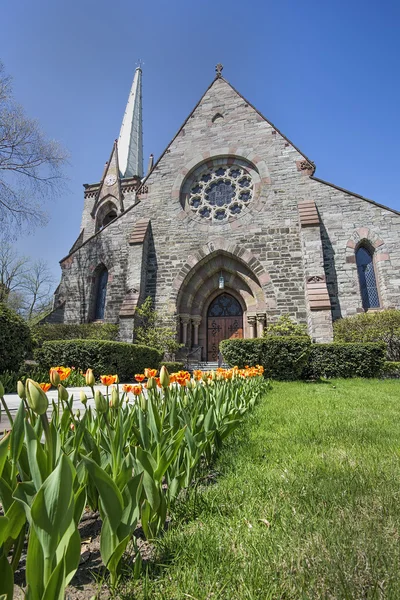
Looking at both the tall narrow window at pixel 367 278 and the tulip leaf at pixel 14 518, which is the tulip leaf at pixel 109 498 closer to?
the tulip leaf at pixel 14 518

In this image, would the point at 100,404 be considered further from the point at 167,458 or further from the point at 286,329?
the point at 286,329

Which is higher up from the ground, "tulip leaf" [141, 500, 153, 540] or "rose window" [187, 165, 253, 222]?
"rose window" [187, 165, 253, 222]

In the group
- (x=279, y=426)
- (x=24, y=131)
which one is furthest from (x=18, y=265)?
(x=279, y=426)

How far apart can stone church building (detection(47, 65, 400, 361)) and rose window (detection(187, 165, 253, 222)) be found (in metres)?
0.05

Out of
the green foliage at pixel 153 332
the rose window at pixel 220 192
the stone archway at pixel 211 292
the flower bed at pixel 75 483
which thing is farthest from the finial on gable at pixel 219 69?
the flower bed at pixel 75 483

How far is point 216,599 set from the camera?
908mm

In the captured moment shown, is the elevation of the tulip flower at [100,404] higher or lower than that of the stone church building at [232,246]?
lower

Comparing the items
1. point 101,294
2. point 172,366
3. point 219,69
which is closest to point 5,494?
point 172,366

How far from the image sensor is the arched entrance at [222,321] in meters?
13.6

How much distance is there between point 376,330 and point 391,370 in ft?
5.15

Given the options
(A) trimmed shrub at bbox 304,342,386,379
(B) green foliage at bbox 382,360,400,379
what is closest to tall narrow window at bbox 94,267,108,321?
(A) trimmed shrub at bbox 304,342,386,379

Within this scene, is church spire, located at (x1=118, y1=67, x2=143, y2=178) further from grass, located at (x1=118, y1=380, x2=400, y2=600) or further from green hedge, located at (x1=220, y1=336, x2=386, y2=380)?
grass, located at (x1=118, y1=380, x2=400, y2=600)

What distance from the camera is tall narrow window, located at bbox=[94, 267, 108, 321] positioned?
14.6 meters

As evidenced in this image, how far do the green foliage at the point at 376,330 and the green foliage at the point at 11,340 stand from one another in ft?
29.7
